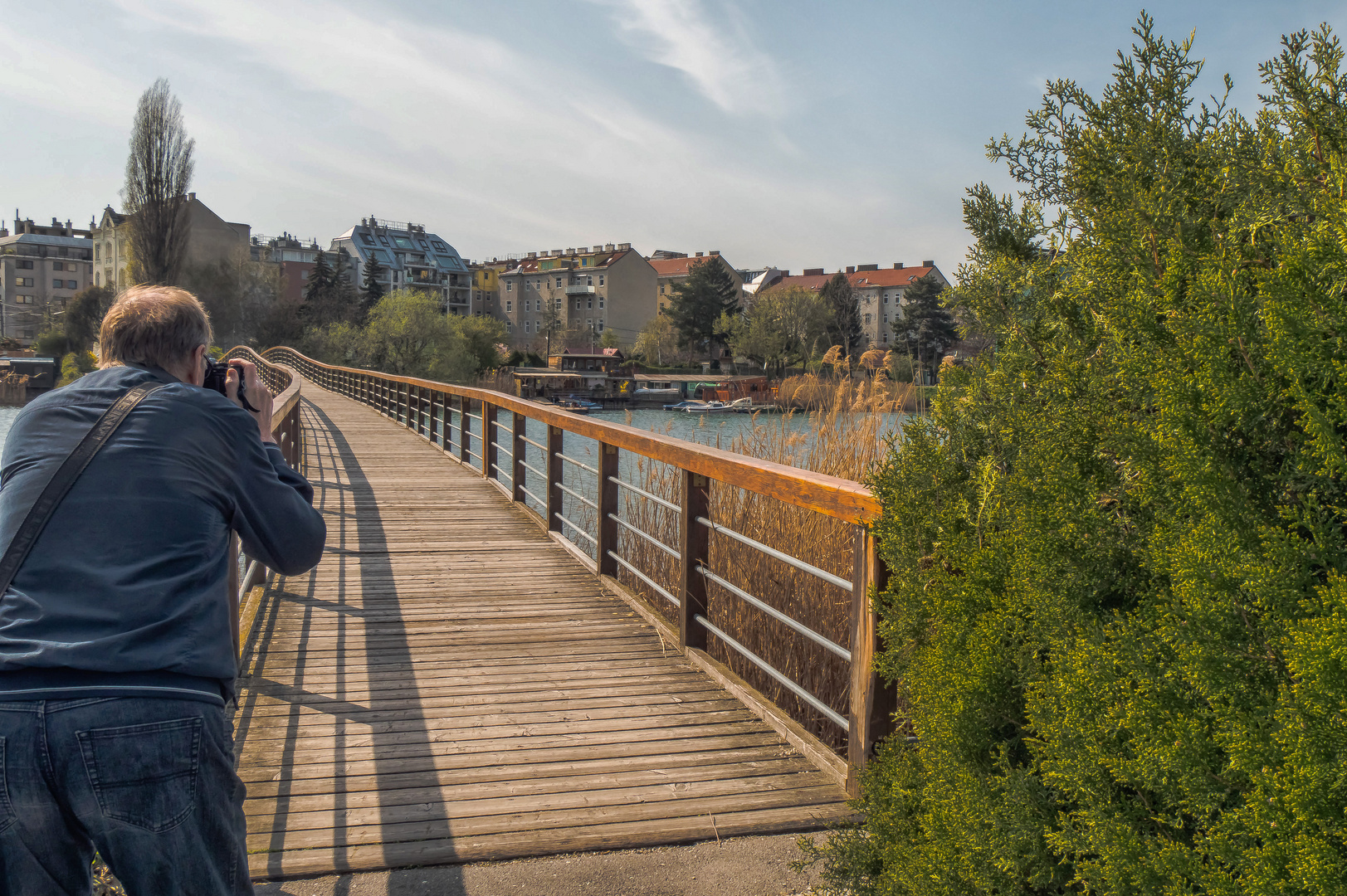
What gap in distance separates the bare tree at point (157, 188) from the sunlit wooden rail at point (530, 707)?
48.7 metres

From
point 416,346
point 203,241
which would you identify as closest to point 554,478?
point 416,346

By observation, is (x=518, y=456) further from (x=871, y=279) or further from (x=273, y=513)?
(x=871, y=279)

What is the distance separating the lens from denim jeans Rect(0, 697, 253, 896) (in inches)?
57.4

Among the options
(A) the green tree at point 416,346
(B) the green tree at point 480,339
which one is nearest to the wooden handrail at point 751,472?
(A) the green tree at point 416,346

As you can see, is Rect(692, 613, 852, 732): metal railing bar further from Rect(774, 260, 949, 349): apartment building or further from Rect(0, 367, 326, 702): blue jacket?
Rect(774, 260, 949, 349): apartment building

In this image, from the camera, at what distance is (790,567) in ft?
13.6

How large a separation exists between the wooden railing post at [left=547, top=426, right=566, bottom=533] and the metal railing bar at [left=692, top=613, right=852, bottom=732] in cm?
274

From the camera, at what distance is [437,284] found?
90812 mm

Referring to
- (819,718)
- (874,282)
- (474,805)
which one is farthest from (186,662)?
(874,282)

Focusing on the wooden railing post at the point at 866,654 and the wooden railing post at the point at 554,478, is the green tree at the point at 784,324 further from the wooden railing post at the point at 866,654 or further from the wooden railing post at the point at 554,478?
the wooden railing post at the point at 866,654

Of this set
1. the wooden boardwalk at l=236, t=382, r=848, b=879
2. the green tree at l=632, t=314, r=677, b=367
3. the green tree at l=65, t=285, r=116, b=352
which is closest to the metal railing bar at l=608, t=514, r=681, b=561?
the wooden boardwalk at l=236, t=382, r=848, b=879

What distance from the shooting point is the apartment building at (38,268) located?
90125 mm

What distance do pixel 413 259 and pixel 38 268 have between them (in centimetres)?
3564

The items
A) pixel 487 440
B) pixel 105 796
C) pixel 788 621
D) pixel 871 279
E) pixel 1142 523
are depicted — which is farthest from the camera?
pixel 871 279
